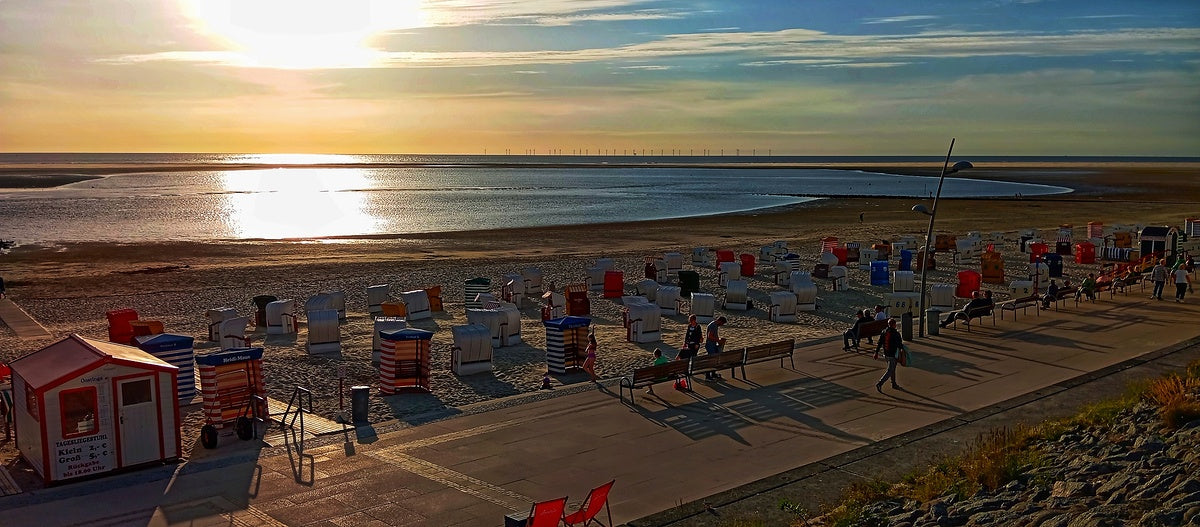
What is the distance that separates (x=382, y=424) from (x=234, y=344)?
804 centimetres

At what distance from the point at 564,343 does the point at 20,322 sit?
19102 millimetres

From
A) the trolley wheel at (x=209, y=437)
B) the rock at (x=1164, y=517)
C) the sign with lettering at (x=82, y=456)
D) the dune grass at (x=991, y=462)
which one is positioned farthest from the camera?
the trolley wheel at (x=209, y=437)

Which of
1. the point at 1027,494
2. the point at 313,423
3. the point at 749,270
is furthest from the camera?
the point at 749,270

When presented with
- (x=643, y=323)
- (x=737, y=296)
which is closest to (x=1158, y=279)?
(x=737, y=296)

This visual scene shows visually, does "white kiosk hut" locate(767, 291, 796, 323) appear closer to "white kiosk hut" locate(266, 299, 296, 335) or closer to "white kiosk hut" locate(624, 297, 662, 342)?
"white kiosk hut" locate(624, 297, 662, 342)

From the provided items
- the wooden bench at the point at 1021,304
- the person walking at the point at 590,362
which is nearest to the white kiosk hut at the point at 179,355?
the person walking at the point at 590,362

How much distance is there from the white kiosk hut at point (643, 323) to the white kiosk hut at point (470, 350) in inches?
197

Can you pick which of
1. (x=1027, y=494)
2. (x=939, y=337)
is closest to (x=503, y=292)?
(x=939, y=337)

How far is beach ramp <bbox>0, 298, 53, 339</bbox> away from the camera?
1070 inches

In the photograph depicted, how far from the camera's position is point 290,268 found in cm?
4494

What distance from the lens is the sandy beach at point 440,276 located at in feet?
71.2

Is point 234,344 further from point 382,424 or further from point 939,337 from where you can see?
point 939,337

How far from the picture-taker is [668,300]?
1166 inches

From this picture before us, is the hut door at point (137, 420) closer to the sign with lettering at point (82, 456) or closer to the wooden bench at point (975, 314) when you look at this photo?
the sign with lettering at point (82, 456)
